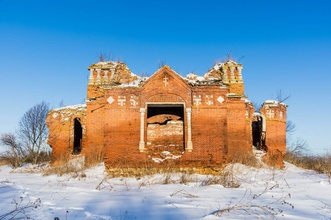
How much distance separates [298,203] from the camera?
15.5ft

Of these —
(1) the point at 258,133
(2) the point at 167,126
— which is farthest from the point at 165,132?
(1) the point at 258,133

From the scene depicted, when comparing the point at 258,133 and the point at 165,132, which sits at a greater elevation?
the point at 258,133

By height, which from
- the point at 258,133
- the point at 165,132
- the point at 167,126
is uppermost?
the point at 167,126

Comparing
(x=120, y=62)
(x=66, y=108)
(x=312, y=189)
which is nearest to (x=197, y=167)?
(x=312, y=189)

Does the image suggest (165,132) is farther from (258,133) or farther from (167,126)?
(258,133)

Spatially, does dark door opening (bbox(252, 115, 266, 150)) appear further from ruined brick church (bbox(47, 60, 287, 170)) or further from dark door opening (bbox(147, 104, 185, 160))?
dark door opening (bbox(147, 104, 185, 160))

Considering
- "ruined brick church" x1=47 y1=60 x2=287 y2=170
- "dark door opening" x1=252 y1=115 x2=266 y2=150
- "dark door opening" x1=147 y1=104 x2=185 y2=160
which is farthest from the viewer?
"dark door opening" x1=252 y1=115 x2=266 y2=150

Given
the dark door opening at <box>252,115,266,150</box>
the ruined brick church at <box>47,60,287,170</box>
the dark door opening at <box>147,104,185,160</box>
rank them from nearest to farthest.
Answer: the ruined brick church at <box>47,60,287,170</box> → the dark door opening at <box>147,104,185,160</box> → the dark door opening at <box>252,115,266,150</box>

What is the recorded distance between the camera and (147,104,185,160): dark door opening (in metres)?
13.4

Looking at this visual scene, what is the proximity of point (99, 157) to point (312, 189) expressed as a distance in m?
10.0

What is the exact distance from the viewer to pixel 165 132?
14867mm

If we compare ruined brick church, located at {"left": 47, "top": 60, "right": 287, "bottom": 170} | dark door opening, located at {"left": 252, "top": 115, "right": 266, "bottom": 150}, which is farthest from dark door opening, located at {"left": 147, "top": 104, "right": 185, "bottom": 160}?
dark door opening, located at {"left": 252, "top": 115, "right": 266, "bottom": 150}

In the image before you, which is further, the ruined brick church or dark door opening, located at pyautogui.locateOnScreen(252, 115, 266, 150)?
dark door opening, located at pyautogui.locateOnScreen(252, 115, 266, 150)

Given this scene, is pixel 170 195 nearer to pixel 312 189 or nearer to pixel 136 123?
pixel 312 189
